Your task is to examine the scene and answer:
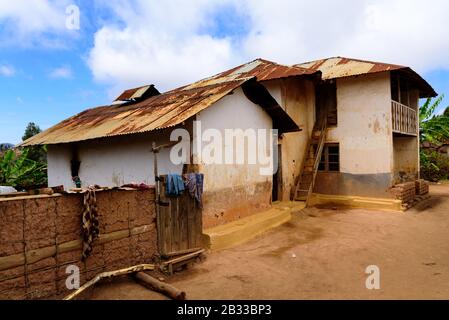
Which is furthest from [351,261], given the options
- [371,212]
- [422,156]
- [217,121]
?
[422,156]

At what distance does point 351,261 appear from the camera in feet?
22.4

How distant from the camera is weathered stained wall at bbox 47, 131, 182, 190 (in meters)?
7.87

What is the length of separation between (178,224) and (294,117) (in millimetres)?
7760

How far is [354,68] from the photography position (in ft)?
41.7

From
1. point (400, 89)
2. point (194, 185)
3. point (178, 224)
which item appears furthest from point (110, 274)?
point (400, 89)

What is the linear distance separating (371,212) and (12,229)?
10.8 metres

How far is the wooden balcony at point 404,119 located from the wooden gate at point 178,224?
30.8 ft

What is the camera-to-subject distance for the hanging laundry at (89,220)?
16.8ft

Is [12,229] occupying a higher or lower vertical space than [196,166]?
lower

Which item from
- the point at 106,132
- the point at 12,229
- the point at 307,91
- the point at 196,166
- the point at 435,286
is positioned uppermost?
the point at 307,91

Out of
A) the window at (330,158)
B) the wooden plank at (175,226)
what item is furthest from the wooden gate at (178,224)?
the window at (330,158)

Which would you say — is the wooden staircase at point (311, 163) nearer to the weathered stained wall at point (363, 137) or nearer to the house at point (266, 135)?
the house at point (266, 135)

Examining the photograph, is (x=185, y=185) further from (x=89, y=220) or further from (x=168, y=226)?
(x=89, y=220)
